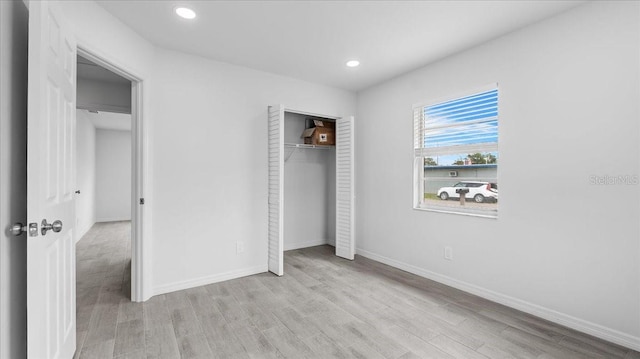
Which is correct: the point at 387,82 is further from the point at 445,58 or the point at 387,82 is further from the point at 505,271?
the point at 505,271

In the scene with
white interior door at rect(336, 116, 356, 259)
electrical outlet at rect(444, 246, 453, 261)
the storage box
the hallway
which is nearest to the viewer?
the hallway

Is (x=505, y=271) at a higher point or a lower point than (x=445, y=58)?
lower

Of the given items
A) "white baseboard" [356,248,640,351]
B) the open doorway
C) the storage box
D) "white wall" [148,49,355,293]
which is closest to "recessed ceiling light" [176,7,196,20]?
"white wall" [148,49,355,293]

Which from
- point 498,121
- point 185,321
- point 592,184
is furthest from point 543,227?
point 185,321

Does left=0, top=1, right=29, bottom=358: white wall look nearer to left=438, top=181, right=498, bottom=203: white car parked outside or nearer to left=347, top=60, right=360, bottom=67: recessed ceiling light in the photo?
left=347, top=60, right=360, bottom=67: recessed ceiling light

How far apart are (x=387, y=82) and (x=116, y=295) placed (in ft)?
12.6

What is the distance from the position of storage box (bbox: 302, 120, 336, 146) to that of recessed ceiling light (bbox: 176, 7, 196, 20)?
2.20m

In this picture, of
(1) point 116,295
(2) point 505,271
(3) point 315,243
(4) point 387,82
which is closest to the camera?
(2) point 505,271

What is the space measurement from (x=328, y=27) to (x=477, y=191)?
7.02 ft

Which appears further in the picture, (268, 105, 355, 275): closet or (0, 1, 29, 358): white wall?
(268, 105, 355, 275): closet

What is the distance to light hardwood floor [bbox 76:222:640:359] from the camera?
1.97m

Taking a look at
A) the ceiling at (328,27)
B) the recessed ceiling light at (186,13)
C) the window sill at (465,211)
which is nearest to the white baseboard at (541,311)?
the window sill at (465,211)

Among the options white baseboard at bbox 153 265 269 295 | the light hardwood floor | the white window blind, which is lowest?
the light hardwood floor

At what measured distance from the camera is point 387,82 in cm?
386
